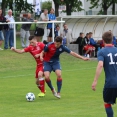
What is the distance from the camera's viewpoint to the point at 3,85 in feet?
60.5

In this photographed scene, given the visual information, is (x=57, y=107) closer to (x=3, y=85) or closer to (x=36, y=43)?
(x=36, y=43)

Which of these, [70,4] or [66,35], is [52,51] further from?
[70,4]

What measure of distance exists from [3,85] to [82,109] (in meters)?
6.28

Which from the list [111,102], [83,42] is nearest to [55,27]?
[83,42]

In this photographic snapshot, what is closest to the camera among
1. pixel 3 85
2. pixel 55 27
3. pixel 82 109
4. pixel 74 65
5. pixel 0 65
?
pixel 82 109

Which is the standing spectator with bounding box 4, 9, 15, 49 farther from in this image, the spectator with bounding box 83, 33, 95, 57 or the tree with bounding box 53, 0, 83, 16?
the tree with bounding box 53, 0, 83, 16

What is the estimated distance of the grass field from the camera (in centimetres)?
1236

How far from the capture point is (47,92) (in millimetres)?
16484

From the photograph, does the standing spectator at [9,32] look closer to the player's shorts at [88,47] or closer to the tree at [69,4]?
the player's shorts at [88,47]

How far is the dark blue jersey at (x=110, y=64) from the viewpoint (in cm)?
1020

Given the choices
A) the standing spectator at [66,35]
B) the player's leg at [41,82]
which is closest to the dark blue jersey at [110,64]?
the player's leg at [41,82]

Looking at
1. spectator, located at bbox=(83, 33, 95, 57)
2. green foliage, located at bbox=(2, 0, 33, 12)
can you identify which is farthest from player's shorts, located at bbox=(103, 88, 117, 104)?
green foliage, located at bbox=(2, 0, 33, 12)

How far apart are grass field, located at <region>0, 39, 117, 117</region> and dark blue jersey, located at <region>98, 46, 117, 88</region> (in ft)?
5.62

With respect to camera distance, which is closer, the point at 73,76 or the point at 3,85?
the point at 3,85
